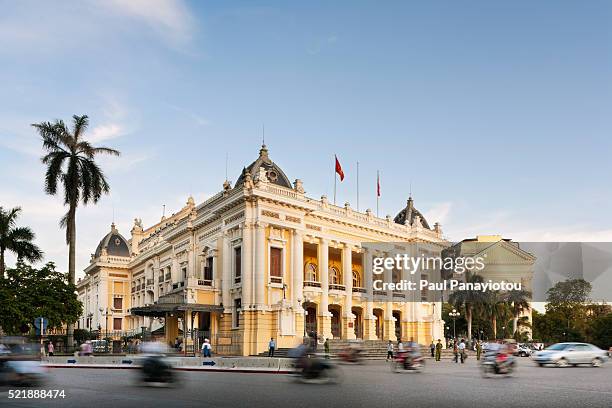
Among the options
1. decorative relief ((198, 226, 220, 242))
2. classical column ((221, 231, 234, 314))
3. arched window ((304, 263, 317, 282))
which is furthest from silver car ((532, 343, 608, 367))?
decorative relief ((198, 226, 220, 242))

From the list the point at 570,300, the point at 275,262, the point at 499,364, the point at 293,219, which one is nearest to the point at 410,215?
the point at 293,219

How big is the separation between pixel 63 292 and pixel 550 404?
132 ft

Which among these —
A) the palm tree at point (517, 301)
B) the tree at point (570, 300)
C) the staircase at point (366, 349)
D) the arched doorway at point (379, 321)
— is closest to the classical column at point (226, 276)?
the staircase at point (366, 349)

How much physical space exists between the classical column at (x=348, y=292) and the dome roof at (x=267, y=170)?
23.7 ft

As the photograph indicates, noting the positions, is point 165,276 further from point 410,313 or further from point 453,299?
point 453,299

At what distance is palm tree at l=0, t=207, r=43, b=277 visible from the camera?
5244 centimetres

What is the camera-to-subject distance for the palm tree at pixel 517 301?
7778cm

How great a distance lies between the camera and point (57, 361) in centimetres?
3906

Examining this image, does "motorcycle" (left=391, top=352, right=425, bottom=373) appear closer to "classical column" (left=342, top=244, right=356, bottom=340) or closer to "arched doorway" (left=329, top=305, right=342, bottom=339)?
"classical column" (left=342, top=244, right=356, bottom=340)

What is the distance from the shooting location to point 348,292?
5641 cm

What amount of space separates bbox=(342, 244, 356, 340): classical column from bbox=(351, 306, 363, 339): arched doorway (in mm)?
2268

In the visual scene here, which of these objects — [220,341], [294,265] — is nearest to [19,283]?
[220,341]

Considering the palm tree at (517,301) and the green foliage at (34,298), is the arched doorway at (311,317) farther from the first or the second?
the palm tree at (517,301)

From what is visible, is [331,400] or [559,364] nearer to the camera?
[331,400]
